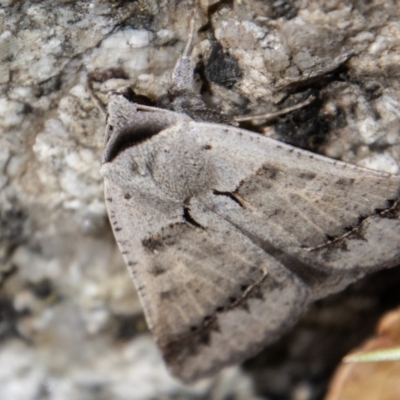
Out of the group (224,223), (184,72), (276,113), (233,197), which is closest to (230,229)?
(224,223)

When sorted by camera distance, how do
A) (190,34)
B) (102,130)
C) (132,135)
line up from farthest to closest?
(102,130)
(132,135)
(190,34)

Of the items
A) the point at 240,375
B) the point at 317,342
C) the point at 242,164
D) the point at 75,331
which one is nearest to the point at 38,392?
the point at 75,331

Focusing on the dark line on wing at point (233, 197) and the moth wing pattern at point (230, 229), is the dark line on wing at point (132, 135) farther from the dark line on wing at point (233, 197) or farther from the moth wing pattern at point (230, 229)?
the dark line on wing at point (233, 197)

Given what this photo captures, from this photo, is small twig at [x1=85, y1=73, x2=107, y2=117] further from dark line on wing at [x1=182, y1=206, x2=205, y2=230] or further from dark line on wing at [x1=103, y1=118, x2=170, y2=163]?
dark line on wing at [x1=182, y1=206, x2=205, y2=230]

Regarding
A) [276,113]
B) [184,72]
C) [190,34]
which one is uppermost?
[190,34]

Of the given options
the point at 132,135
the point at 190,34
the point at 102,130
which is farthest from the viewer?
the point at 102,130

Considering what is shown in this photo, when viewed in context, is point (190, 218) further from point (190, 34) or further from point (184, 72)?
point (190, 34)

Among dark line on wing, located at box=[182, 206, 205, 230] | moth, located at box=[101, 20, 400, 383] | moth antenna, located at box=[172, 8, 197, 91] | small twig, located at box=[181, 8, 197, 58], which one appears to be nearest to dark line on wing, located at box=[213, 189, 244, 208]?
moth, located at box=[101, 20, 400, 383]

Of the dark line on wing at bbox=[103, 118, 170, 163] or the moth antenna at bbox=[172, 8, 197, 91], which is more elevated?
the moth antenna at bbox=[172, 8, 197, 91]

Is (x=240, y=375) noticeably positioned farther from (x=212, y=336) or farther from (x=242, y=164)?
(x=242, y=164)

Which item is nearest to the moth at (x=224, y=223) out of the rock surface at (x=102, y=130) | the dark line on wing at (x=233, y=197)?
the dark line on wing at (x=233, y=197)
